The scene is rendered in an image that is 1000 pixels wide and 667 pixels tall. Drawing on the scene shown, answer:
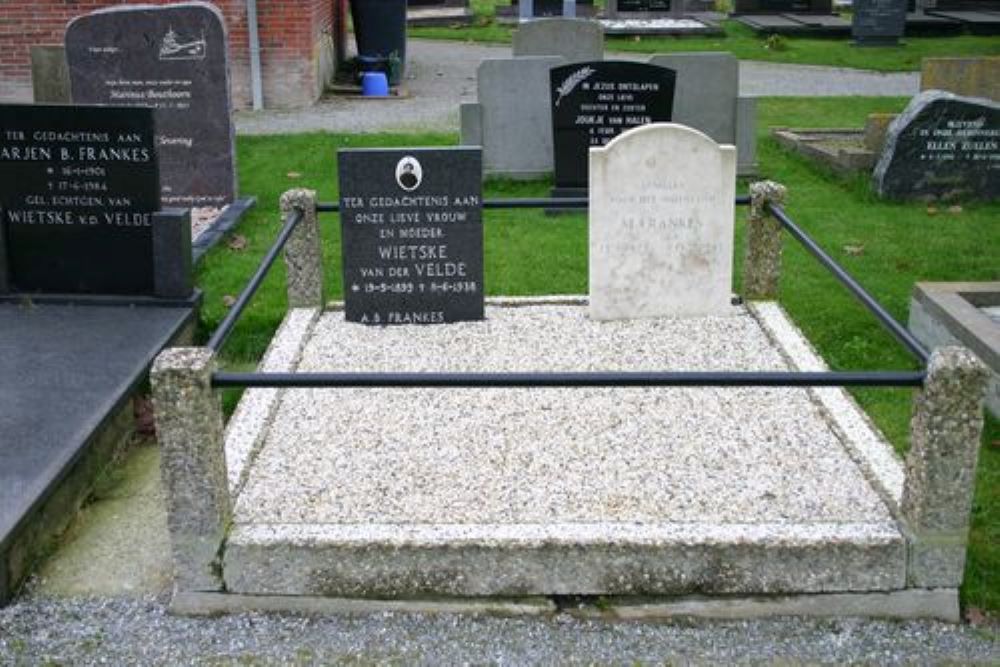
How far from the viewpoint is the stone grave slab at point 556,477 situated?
4.49 metres

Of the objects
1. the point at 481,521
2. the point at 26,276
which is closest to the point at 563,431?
the point at 481,521

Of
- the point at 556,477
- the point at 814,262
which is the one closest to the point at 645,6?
the point at 814,262

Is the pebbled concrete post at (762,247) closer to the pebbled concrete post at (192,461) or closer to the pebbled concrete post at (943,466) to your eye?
the pebbled concrete post at (943,466)

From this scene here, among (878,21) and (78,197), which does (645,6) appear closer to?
(878,21)

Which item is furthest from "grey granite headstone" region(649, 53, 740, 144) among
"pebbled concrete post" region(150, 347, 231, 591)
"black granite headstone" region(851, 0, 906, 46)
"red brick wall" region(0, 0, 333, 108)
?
"black granite headstone" region(851, 0, 906, 46)

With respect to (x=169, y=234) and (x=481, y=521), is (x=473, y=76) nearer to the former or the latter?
(x=169, y=234)

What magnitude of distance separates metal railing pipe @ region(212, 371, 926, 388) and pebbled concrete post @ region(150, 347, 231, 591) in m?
0.26

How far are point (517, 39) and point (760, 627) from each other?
9115 mm

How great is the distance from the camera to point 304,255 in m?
7.41

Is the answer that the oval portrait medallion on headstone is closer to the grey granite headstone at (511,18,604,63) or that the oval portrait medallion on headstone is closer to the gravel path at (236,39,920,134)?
the grey granite headstone at (511,18,604,63)

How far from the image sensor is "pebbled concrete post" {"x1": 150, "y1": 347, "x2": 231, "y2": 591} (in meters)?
4.34

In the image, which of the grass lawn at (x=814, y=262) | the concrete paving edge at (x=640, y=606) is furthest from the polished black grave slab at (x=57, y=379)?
the concrete paving edge at (x=640, y=606)

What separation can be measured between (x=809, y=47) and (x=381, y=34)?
970cm

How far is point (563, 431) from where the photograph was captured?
5688 mm
